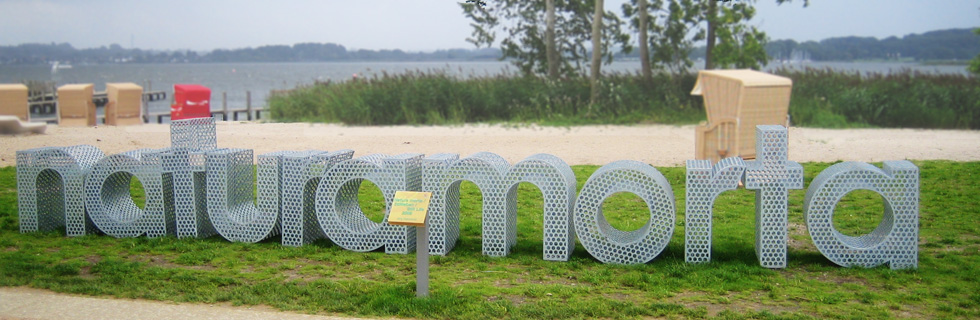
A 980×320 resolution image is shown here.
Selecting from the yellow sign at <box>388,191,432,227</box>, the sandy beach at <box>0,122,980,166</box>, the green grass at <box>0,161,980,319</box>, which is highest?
the yellow sign at <box>388,191,432,227</box>

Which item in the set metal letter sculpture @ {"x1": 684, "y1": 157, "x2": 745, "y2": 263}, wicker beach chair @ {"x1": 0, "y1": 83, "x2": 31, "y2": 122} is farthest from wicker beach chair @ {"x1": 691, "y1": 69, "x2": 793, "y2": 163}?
wicker beach chair @ {"x1": 0, "y1": 83, "x2": 31, "y2": 122}

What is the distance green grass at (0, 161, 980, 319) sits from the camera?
18.5 ft

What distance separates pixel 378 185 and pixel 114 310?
7.65 feet

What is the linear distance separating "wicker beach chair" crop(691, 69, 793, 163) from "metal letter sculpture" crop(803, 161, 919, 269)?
12.3ft

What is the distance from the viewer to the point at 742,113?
1062cm

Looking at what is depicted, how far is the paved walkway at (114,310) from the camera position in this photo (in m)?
5.40

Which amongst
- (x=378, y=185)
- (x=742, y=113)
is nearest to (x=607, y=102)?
(x=742, y=113)

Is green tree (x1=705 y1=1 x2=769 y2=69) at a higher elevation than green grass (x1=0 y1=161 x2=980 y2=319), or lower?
higher

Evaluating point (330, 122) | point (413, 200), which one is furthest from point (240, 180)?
point (330, 122)

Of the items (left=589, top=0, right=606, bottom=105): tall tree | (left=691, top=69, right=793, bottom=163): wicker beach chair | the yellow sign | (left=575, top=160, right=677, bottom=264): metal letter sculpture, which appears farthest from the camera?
(left=589, top=0, right=606, bottom=105): tall tree

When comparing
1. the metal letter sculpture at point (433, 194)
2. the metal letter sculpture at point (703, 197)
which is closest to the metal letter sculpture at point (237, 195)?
the metal letter sculpture at point (433, 194)

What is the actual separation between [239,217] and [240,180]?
322 mm

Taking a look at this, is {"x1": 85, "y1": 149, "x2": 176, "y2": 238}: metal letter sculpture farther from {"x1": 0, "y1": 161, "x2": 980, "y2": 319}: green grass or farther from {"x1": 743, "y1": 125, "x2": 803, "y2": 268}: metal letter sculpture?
{"x1": 743, "y1": 125, "x2": 803, "y2": 268}: metal letter sculpture

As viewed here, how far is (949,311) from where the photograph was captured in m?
5.59
